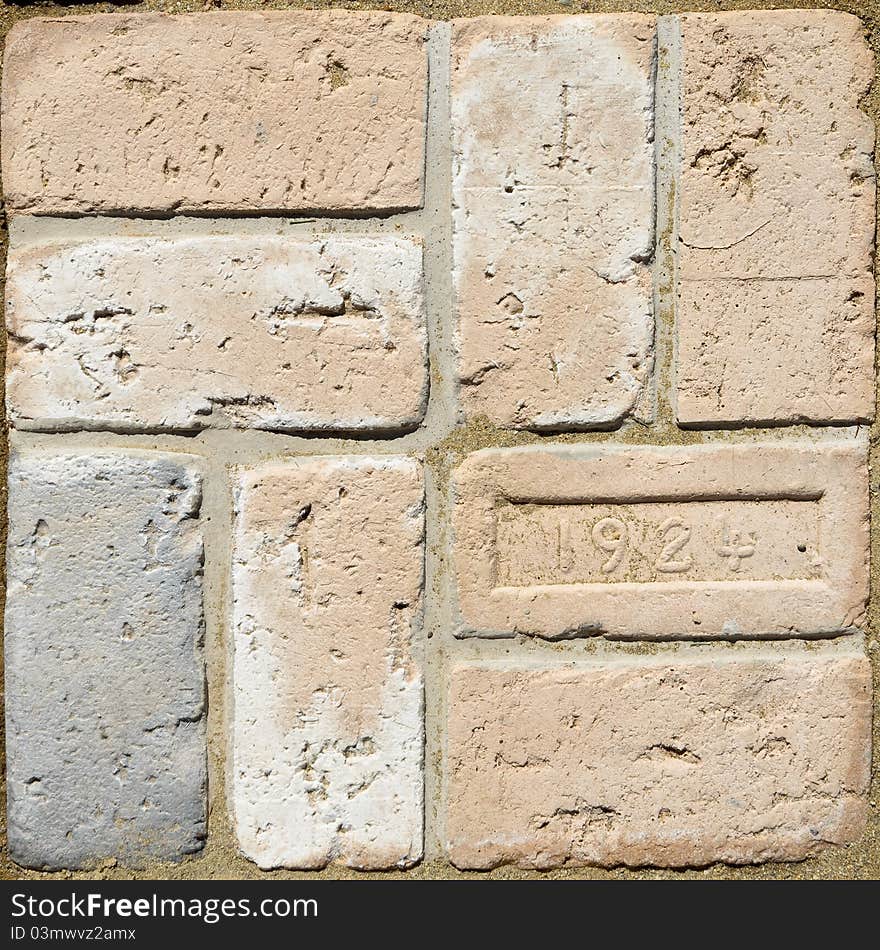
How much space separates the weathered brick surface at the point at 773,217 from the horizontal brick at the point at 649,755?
11.8 inches

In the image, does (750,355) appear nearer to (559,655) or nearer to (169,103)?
(559,655)

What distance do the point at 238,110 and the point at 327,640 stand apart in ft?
1.90

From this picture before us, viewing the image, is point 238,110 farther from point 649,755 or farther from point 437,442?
point 649,755

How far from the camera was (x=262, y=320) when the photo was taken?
85cm

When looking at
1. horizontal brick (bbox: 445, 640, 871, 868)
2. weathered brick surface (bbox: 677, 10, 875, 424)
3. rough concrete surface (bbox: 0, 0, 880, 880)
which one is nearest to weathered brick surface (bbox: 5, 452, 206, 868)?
rough concrete surface (bbox: 0, 0, 880, 880)

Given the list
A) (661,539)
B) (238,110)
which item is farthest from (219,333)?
(661,539)

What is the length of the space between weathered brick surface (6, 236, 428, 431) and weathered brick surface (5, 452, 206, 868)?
0.08 metres

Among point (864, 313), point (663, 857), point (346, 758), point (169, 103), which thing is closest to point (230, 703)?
point (346, 758)

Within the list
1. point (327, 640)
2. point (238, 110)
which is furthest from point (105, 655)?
point (238, 110)

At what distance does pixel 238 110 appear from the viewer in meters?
0.85

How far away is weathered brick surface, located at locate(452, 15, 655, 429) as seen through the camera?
2.77ft

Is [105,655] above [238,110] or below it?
below

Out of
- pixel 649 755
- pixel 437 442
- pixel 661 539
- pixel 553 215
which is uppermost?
pixel 553 215

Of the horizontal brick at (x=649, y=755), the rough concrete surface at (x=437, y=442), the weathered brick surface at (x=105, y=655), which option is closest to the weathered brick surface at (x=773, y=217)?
the rough concrete surface at (x=437, y=442)
